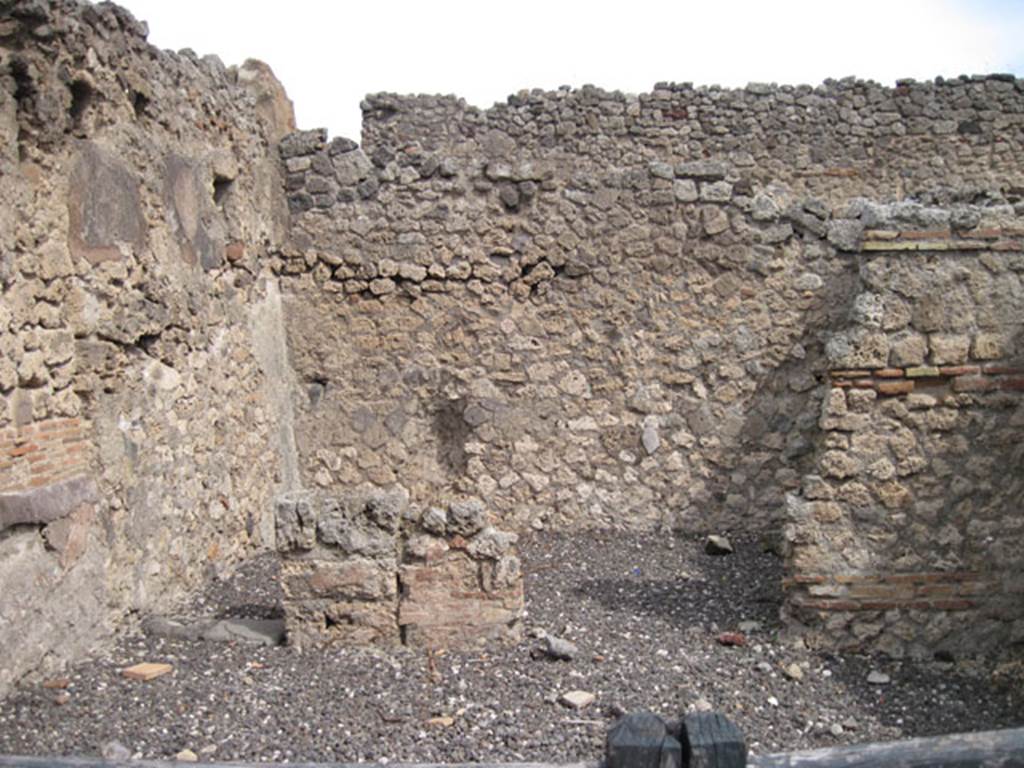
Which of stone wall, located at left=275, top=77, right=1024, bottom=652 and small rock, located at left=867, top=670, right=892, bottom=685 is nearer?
small rock, located at left=867, top=670, right=892, bottom=685

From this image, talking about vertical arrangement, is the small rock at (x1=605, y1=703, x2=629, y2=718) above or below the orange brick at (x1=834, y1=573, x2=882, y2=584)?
below

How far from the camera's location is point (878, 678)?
4.69 m

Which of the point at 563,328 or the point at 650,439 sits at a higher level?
the point at 563,328

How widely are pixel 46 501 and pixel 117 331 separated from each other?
1.11 meters

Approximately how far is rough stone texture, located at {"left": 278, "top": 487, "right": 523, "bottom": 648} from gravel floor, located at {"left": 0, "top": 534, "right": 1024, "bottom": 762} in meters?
0.14

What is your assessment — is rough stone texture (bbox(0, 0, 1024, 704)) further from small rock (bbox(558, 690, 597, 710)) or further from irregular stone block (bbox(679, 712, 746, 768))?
irregular stone block (bbox(679, 712, 746, 768))

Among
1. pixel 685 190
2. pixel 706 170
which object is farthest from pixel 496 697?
pixel 706 170

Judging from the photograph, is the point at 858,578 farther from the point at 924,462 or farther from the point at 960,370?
the point at 960,370

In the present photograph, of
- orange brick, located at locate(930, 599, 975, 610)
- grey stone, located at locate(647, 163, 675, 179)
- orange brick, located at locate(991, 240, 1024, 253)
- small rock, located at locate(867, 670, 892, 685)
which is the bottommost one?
small rock, located at locate(867, 670, 892, 685)

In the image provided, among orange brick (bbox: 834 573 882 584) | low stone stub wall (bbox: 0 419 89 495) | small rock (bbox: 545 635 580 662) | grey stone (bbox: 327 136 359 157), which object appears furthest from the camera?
grey stone (bbox: 327 136 359 157)

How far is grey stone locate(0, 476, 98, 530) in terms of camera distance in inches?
171

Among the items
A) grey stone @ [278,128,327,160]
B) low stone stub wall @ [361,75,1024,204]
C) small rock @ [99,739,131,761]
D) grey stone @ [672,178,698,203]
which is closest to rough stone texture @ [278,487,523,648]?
small rock @ [99,739,131,761]

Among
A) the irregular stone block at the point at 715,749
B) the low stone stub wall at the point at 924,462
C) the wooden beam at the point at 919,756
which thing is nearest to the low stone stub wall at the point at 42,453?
the irregular stone block at the point at 715,749

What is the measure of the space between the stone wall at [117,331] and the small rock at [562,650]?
2324 millimetres
